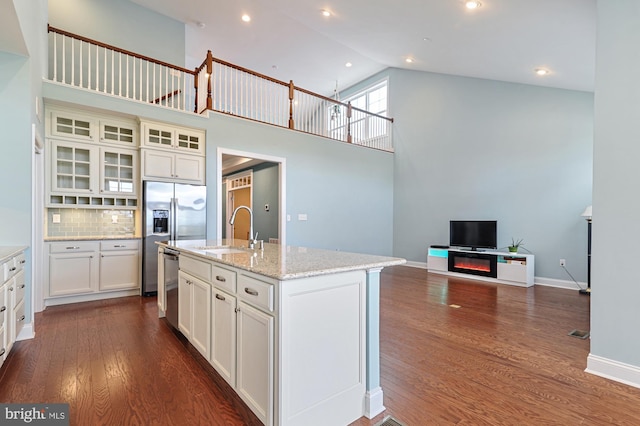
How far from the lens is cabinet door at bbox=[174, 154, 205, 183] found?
4.74 metres

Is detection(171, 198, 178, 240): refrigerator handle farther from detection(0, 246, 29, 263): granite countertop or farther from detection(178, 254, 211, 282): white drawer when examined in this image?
detection(178, 254, 211, 282): white drawer

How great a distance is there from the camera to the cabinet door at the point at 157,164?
448 cm

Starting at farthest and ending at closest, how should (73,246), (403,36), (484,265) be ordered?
1. (484,265)
2. (403,36)
3. (73,246)

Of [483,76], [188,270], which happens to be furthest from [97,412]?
[483,76]

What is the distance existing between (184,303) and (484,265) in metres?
5.25

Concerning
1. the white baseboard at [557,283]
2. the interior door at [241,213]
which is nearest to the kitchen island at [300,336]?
the white baseboard at [557,283]

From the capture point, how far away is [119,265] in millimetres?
4312

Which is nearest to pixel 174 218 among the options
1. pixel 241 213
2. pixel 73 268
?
pixel 73 268

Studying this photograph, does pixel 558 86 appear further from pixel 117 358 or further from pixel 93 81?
pixel 93 81

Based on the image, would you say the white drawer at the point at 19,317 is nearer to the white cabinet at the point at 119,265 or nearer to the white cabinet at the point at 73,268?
the white cabinet at the point at 73,268

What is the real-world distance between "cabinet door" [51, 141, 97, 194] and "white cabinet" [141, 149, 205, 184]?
682mm

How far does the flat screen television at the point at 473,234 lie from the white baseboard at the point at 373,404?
16.0ft

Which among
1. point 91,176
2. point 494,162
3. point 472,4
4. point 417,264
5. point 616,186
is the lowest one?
point 417,264

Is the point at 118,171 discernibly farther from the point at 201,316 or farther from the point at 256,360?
→ the point at 256,360
